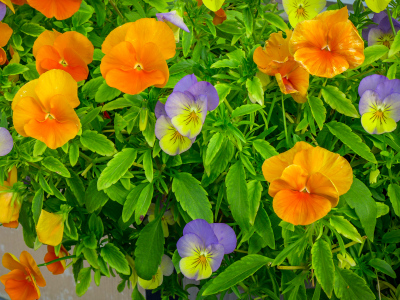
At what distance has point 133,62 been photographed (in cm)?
54

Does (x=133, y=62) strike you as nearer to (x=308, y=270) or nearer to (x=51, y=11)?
(x=51, y=11)

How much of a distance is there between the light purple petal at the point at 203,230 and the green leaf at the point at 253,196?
0.06m

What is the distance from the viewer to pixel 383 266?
64 cm

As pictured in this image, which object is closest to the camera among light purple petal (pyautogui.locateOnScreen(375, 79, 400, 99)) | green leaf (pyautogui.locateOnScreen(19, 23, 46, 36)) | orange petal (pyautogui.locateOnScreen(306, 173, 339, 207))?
orange petal (pyautogui.locateOnScreen(306, 173, 339, 207))

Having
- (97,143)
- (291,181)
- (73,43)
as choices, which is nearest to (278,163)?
(291,181)

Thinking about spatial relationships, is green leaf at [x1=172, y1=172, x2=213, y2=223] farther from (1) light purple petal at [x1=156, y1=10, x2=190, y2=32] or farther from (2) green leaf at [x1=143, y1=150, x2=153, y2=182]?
(1) light purple petal at [x1=156, y1=10, x2=190, y2=32]

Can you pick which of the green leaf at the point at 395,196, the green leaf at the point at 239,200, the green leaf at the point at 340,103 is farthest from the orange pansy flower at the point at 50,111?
the green leaf at the point at 395,196

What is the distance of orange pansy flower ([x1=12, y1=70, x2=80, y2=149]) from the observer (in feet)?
1.80

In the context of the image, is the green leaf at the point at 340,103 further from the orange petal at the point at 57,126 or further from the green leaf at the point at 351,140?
the orange petal at the point at 57,126

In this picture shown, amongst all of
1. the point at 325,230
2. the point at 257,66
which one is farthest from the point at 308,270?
the point at 257,66

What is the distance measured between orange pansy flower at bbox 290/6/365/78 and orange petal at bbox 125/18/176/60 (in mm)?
154

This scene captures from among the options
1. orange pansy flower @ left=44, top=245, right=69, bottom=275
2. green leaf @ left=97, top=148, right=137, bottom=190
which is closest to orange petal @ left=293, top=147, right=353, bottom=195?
green leaf @ left=97, top=148, right=137, bottom=190

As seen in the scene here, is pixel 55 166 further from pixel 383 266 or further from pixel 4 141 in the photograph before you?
pixel 383 266

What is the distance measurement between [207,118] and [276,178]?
12cm
